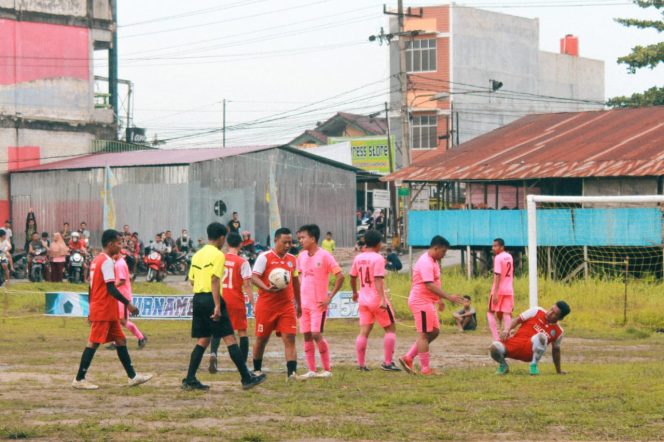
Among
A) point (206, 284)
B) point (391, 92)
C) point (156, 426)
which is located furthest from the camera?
point (391, 92)

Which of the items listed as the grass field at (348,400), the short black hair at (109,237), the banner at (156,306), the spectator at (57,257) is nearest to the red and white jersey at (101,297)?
the short black hair at (109,237)

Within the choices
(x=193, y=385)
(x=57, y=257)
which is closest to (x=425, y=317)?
(x=193, y=385)

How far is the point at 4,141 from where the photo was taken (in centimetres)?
5338

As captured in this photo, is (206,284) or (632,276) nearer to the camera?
(206,284)

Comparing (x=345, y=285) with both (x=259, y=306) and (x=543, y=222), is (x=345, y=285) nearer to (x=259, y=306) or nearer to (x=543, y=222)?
(x=543, y=222)

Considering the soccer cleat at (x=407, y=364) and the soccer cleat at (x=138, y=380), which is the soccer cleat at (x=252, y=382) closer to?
the soccer cleat at (x=138, y=380)

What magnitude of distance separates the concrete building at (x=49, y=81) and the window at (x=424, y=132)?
21.9m

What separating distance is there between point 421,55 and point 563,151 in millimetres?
37142

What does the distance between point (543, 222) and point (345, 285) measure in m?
5.65

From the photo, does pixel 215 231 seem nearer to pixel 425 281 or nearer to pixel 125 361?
pixel 125 361

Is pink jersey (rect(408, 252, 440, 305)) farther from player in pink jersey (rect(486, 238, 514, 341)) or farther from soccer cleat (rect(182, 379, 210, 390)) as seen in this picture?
player in pink jersey (rect(486, 238, 514, 341))

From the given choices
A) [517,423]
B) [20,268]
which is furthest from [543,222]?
[517,423]

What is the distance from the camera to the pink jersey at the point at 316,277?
15.7 m

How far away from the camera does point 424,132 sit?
244ft
